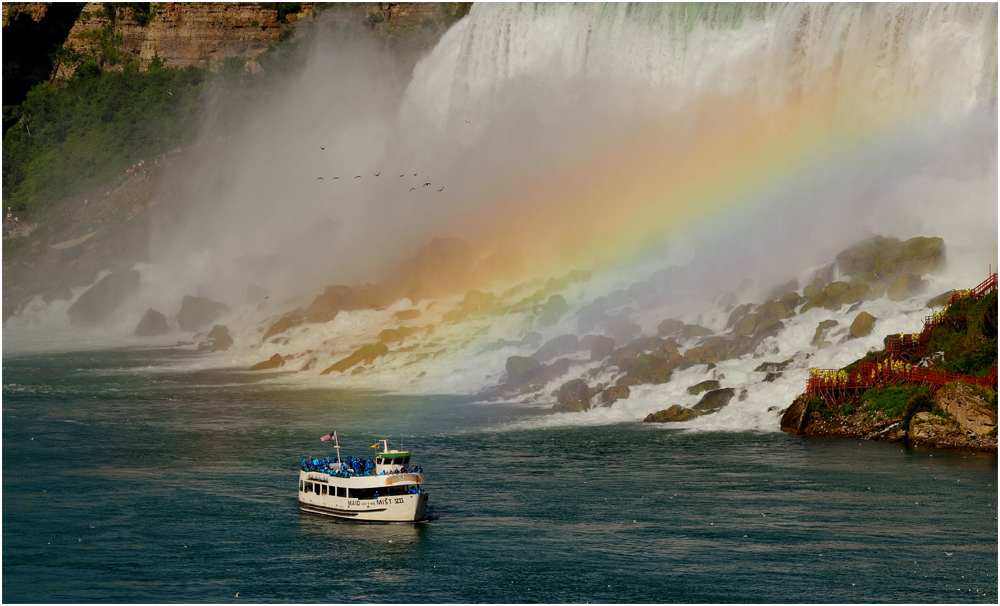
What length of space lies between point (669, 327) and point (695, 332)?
183 centimetres

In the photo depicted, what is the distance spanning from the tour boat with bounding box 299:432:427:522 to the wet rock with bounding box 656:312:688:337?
Result: 77.1 ft

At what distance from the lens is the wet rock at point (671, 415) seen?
48.9 metres

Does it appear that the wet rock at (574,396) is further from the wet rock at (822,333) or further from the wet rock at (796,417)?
the wet rock at (822,333)

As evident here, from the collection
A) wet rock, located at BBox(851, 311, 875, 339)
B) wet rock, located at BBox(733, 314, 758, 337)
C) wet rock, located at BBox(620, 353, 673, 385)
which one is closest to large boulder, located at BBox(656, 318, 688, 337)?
wet rock, located at BBox(733, 314, 758, 337)

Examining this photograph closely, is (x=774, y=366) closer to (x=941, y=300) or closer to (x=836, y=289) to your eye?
(x=836, y=289)

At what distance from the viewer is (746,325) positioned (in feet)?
182

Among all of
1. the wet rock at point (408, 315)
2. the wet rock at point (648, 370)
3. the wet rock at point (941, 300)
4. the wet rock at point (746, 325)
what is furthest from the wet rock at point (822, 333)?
the wet rock at point (408, 315)

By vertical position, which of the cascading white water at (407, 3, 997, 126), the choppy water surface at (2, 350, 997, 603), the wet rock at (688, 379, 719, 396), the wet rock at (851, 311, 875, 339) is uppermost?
the cascading white water at (407, 3, 997, 126)

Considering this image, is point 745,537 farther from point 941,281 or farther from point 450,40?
point 450,40

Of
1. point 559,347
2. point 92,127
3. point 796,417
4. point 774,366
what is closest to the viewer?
point 796,417

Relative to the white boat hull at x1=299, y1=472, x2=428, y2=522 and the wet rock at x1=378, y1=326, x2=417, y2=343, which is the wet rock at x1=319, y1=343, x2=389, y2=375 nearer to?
the wet rock at x1=378, y1=326, x2=417, y2=343

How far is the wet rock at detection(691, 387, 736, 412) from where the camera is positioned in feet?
162

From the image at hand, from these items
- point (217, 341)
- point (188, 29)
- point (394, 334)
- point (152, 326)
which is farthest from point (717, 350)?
point (188, 29)

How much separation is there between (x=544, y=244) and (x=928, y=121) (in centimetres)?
2522
